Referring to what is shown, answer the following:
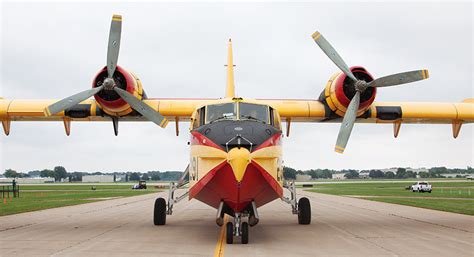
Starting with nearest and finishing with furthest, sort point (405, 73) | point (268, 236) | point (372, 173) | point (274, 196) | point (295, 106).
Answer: point (274, 196) < point (268, 236) < point (405, 73) < point (295, 106) < point (372, 173)

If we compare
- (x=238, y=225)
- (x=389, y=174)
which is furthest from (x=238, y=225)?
(x=389, y=174)

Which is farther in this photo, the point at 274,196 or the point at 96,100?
the point at 96,100

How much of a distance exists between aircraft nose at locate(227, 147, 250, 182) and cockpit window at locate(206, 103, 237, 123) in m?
1.80

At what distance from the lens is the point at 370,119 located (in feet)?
56.5

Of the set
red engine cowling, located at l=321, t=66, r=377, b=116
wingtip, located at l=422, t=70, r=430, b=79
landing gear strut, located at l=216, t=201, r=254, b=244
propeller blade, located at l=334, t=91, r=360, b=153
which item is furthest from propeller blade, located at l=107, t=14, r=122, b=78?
wingtip, located at l=422, t=70, r=430, b=79

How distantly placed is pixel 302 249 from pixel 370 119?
8553mm

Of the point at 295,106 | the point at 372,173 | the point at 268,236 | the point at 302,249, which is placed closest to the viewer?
the point at 302,249

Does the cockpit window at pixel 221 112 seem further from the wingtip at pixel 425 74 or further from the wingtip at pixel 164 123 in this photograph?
the wingtip at pixel 425 74

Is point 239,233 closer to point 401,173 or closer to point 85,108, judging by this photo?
point 85,108

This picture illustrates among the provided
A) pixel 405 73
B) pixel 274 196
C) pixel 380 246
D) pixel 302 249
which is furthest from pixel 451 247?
pixel 405 73

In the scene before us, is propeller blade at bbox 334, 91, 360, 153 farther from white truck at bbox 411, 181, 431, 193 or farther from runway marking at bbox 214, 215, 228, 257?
white truck at bbox 411, 181, 431, 193

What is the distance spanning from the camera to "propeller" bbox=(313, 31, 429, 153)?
14.0 m

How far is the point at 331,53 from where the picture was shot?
15781mm

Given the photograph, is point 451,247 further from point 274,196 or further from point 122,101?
point 122,101
